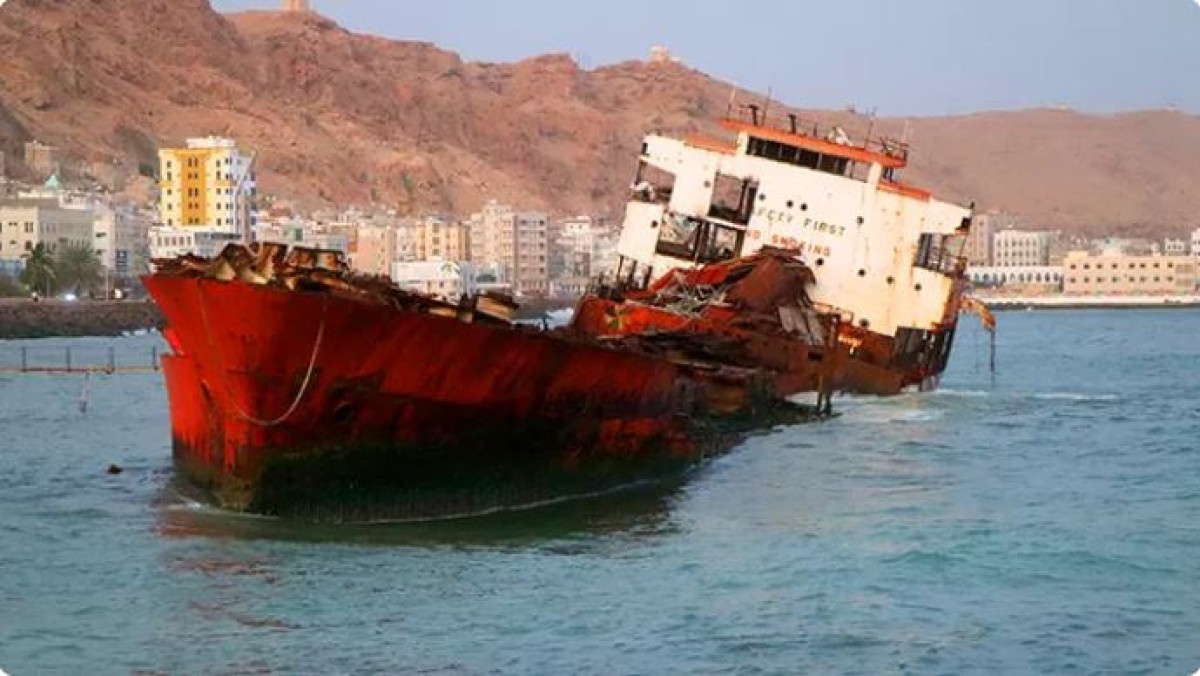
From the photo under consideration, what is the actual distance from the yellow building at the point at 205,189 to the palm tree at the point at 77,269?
19268 mm

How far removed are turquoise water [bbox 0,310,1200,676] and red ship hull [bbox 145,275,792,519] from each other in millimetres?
432

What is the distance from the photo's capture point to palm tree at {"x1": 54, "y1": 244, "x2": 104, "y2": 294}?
12338 centimetres

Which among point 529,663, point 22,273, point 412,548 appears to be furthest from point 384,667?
point 22,273

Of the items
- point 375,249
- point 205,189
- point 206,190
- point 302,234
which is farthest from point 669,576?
point 375,249

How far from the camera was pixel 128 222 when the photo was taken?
152500mm

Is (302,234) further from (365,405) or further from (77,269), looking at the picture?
(365,405)

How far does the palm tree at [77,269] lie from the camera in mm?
123375

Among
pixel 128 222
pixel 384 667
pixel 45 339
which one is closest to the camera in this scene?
pixel 384 667

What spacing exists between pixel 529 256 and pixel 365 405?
178 metres

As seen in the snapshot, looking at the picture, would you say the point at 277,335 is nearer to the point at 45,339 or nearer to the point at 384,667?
the point at 384,667

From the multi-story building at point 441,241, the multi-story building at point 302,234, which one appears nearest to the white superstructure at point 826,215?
the multi-story building at point 302,234

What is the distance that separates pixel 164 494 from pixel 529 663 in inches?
393

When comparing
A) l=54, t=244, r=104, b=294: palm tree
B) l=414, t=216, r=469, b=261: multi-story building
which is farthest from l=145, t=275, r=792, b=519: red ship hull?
l=414, t=216, r=469, b=261: multi-story building

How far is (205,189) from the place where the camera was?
153250mm
